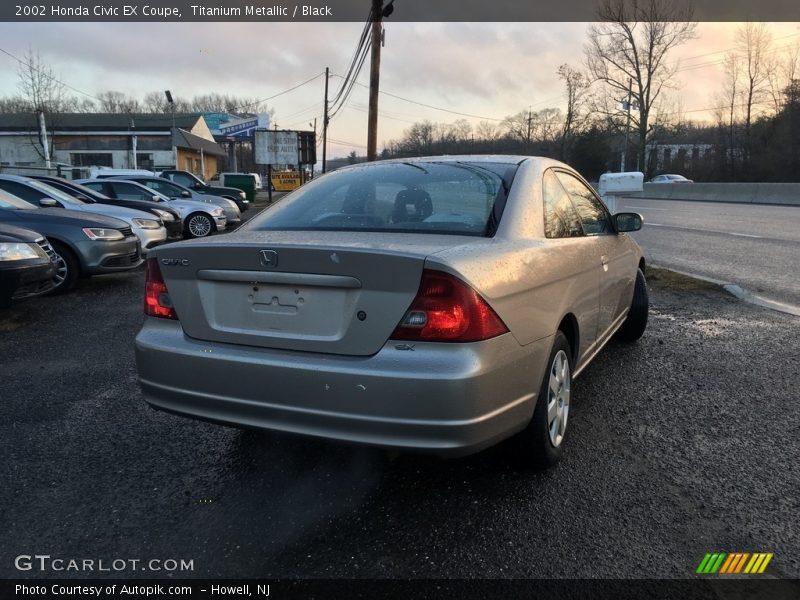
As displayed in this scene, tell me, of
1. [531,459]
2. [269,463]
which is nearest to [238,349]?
[269,463]

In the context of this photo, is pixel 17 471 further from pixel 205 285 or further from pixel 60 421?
pixel 205 285

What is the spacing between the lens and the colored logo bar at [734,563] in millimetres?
2191

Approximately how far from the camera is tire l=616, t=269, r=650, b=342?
196 inches

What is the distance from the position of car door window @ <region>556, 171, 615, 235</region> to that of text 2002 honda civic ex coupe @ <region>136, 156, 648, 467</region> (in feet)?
1.82

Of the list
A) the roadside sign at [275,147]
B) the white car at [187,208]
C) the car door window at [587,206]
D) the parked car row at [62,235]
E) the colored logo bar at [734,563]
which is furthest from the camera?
the roadside sign at [275,147]

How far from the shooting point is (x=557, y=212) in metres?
3.34

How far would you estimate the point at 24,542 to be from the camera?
2.39 metres

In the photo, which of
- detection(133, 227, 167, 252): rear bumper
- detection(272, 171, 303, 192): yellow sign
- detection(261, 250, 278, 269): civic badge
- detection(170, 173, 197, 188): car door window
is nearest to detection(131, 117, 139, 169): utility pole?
detection(272, 171, 303, 192): yellow sign

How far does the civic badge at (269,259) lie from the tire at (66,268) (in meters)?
6.55

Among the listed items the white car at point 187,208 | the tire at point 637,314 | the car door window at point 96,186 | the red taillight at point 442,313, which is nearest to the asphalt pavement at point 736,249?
the tire at point 637,314

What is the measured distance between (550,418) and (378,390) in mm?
1051

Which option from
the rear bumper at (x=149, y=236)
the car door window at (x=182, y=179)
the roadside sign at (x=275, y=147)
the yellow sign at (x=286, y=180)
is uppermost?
the roadside sign at (x=275, y=147)

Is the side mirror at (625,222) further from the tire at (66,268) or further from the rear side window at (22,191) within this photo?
the rear side window at (22,191)

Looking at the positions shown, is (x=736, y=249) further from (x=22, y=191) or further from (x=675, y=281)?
(x=22, y=191)
